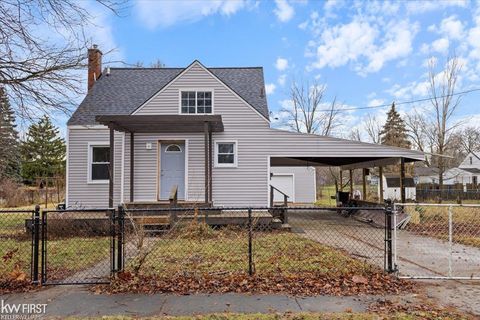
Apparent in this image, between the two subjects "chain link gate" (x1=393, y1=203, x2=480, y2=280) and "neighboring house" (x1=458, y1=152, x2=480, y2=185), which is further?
"neighboring house" (x1=458, y1=152, x2=480, y2=185)

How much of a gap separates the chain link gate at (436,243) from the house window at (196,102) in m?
7.60

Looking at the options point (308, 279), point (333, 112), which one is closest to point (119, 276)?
point (308, 279)

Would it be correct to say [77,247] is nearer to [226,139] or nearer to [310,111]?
[226,139]

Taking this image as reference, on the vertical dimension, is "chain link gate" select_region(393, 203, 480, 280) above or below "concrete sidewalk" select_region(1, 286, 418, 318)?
below

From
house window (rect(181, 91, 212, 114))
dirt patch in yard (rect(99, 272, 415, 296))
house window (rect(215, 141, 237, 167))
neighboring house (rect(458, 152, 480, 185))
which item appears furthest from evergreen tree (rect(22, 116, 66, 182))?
neighboring house (rect(458, 152, 480, 185))

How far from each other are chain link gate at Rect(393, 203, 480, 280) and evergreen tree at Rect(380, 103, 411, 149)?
26107mm

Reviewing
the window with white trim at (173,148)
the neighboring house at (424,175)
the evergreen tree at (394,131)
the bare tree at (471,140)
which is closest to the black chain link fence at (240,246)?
the window with white trim at (173,148)

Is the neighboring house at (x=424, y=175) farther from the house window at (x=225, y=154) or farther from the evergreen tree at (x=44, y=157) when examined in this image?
the evergreen tree at (x=44, y=157)

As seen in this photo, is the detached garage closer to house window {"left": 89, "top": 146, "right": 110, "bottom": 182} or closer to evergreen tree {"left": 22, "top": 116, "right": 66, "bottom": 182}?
house window {"left": 89, "top": 146, "right": 110, "bottom": 182}

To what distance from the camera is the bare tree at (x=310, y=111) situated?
35.5 m

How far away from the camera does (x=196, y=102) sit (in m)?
14.1

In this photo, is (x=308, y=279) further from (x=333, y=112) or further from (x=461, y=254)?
(x=333, y=112)

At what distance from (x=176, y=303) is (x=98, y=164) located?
10728 mm

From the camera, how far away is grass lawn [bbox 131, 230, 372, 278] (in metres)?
6.18
